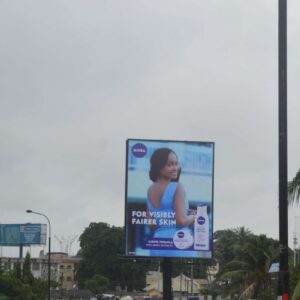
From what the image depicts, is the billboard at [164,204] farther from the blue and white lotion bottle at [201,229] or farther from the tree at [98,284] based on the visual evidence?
the tree at [98,284]

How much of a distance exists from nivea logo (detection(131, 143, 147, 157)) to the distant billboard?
69512 mm

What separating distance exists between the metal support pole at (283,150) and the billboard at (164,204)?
27121 mm

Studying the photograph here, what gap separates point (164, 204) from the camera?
37.2 meters

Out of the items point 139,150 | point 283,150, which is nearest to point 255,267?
point 139,150

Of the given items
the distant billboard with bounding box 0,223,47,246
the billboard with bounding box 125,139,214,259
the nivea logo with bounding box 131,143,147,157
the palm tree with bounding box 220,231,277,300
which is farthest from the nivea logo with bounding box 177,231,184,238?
the distant billboard with bounding box 0,223,47,246

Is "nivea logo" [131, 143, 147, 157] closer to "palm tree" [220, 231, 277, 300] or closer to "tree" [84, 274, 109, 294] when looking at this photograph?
"palm tree" [220, 231, 277, 300]

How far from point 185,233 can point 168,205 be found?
5.76 feet

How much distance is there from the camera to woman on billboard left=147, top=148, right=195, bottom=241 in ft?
121

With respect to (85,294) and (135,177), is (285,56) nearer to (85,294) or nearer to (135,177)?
(135,177)

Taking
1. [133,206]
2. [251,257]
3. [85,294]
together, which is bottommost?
[85,294]

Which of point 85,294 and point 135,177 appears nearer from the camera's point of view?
point 135,177

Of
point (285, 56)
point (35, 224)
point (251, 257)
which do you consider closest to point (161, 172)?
point (251, 257)

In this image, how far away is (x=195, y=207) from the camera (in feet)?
Answer: 124

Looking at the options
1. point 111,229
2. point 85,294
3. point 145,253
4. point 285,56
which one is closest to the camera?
point 285,56
